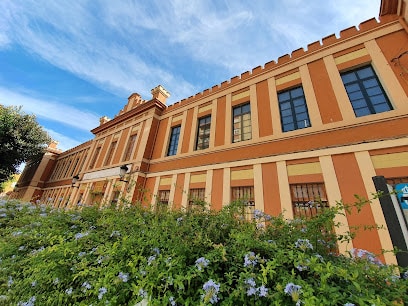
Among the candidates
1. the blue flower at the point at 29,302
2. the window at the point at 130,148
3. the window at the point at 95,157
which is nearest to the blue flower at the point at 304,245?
the blue flower at the point at 29,302

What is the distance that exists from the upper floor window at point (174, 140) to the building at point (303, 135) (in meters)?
0.09

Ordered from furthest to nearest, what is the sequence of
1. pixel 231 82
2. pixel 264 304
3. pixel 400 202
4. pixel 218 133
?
1. pixel 231 82
2. pixel 218 133
3. pixel 400 202
4. pixel 264 304

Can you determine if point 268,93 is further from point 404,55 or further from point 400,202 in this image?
point 400,202

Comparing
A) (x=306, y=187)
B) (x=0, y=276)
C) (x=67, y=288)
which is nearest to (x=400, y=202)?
(x=67, y=288)

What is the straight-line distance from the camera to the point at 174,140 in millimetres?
12531

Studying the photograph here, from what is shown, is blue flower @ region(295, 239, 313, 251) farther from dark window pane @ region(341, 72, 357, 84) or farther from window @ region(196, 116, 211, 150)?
window @ region(196, 116, 211, 150)

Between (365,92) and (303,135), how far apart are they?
8.54ft

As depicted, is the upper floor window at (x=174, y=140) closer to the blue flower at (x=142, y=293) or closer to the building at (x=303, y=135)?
the building at (x=303, y=135)

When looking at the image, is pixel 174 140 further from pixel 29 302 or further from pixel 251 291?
pixel 251 291

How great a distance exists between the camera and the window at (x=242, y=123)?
9055 mm

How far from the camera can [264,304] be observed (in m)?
1.39

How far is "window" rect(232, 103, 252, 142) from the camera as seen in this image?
29.7 ft

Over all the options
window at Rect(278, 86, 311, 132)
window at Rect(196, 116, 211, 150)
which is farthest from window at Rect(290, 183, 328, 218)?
window at Rect(196, 116, 211, 150)

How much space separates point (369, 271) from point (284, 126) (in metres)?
7.09
